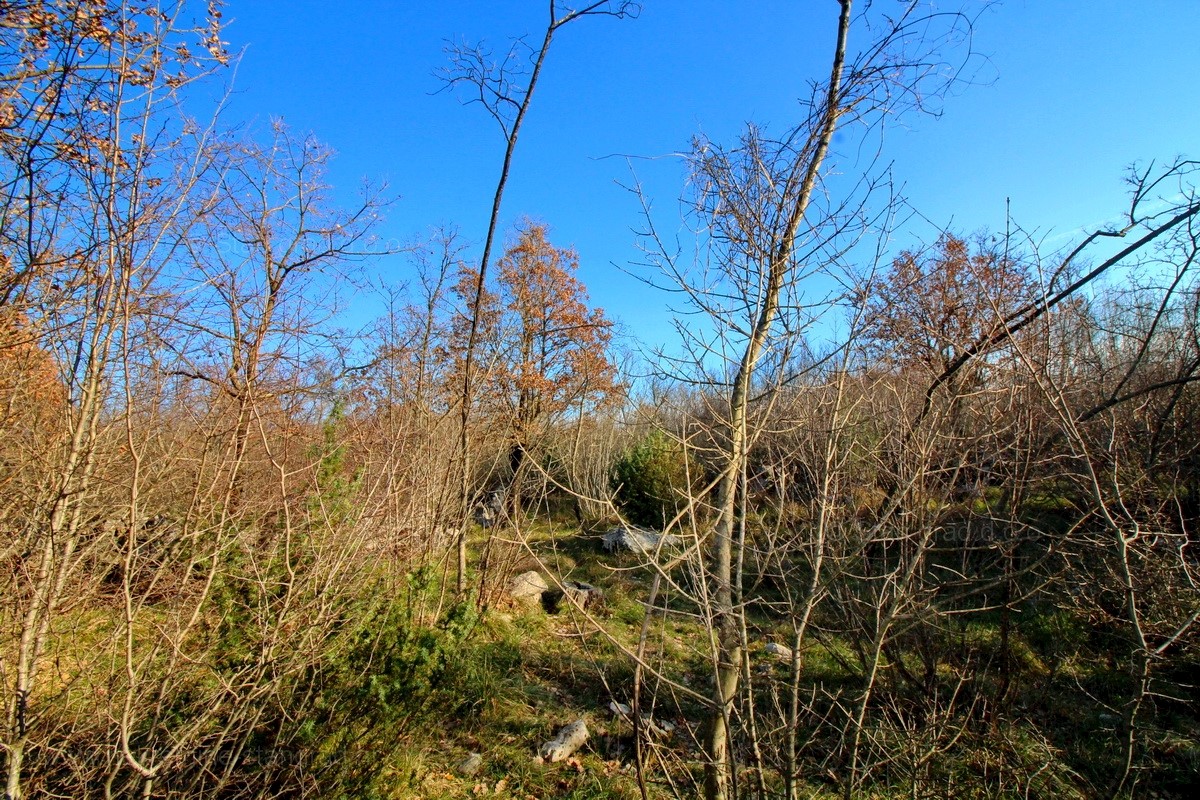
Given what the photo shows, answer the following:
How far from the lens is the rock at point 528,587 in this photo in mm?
7109

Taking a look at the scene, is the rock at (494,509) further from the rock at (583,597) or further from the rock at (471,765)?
the rock at (471,765)

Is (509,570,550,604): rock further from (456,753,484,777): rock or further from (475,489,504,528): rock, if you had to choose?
(456,753,484,777): rock

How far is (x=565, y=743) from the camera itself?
156 inches

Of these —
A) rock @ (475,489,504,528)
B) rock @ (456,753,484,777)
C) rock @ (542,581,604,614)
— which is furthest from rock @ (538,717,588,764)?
rock @ (542,581,604,614)

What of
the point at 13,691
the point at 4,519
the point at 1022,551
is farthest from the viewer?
the point at 1022,551

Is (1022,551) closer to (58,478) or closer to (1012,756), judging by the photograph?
(1012,756)

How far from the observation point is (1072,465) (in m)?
4.71

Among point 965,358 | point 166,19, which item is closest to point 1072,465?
point 965,358

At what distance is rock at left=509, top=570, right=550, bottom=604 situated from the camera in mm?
7109

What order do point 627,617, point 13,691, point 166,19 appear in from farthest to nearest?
1. point 627,617
2. point 166,19
3. point 13,691

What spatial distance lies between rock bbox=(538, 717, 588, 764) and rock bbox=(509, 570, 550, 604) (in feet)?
9.69

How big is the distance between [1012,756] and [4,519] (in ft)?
18.6

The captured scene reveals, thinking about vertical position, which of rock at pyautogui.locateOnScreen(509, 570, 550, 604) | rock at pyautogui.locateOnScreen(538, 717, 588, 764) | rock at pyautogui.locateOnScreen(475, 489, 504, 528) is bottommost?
rock at pyautogui.locateOnScreen(538, 717, 588, 764)

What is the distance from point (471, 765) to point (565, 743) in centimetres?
67
